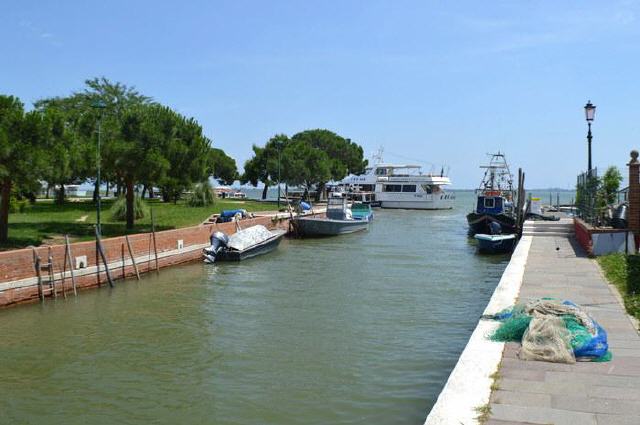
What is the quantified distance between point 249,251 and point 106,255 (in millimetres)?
7697

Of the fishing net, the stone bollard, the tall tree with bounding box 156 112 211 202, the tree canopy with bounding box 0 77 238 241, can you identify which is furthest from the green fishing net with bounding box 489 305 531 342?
the tall tree with bounding box 156 112 211 202

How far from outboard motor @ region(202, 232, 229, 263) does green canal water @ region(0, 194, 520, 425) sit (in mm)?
3417

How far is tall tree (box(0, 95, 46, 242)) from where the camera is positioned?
18.6 metres

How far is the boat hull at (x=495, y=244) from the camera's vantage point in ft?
88.6

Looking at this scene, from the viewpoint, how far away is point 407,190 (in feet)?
266

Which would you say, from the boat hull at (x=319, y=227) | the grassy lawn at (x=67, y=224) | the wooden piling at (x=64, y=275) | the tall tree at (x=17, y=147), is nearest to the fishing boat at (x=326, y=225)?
the boat hull at (x=319, y=227)

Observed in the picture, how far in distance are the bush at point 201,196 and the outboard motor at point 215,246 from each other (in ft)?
76.3

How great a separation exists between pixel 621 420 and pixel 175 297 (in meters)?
13.0

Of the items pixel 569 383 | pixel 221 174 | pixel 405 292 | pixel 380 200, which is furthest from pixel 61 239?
pixel 221 174

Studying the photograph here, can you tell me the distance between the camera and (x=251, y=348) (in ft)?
35.7

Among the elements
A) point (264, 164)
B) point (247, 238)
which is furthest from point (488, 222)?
point (264, 164)

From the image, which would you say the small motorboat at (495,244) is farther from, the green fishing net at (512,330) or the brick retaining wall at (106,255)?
the green fishing net at (512,330)

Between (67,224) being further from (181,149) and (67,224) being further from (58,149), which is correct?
(58,149)

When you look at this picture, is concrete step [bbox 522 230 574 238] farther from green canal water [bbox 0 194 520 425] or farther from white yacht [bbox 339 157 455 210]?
white yacht [bbox 339 157 455 210]
